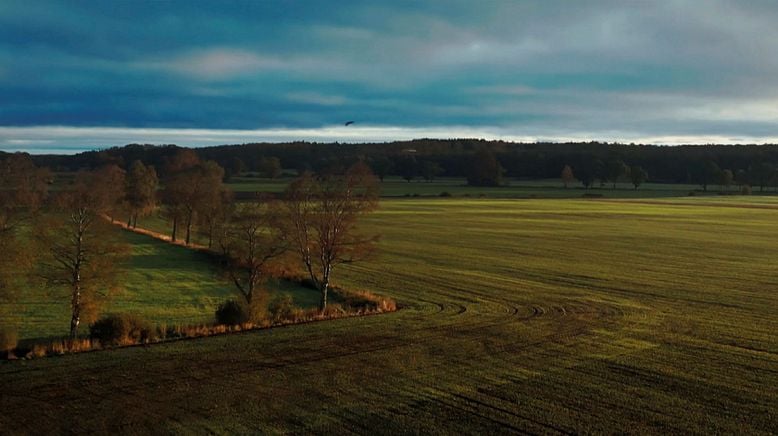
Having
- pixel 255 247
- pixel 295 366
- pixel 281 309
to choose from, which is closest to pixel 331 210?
pixel 255 247

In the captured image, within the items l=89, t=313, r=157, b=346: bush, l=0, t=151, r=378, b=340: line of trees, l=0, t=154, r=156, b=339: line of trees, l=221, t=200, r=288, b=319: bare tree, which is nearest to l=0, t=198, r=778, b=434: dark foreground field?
l=89, t=313, r=157, b=346: bush

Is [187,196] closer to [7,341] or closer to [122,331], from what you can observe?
[122,331]

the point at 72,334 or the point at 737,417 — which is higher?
the point at 737,417

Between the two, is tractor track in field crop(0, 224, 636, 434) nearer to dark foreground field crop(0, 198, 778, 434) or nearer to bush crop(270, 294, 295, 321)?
dark foreground field crop(0, 198, 778, 434)

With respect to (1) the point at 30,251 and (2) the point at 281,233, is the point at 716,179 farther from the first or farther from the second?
(1) the point at 30,251

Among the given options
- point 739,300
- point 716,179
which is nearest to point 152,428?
point 739,300

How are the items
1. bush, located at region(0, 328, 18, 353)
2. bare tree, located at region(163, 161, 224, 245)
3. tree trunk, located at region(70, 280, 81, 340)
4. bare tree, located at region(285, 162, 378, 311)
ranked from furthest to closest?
bare tree, located at region(163, 161, 224, 245) < bare tree, located at region(285, 162, 378, 311) < tree trunk, located at region(70, 280, 81, 340) < bush, located at region(0, 328, 18, 353)
